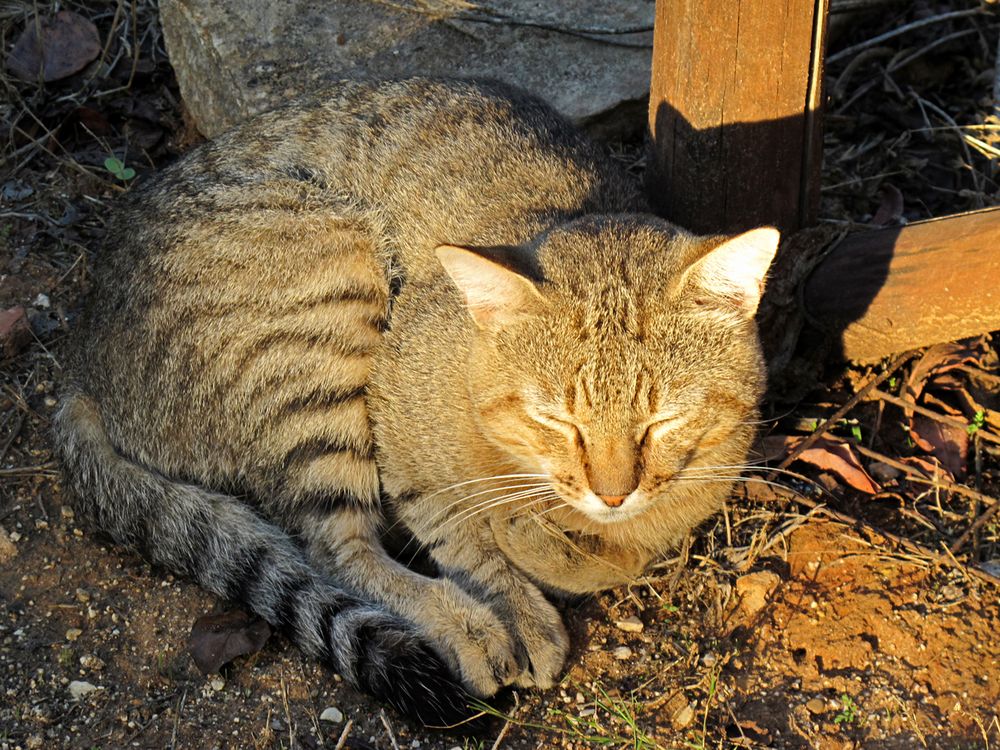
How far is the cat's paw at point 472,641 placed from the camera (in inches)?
131

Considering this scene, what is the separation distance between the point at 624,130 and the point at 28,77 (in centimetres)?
299

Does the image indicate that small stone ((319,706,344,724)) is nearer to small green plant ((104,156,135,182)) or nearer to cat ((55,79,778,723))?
cat ((55,79,778,723))

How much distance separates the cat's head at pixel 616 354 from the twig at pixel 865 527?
628 millimetres

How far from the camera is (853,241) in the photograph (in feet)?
12.9

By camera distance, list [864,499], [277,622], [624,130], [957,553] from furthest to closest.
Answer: [624,130]
[864,499]
[957,553]
[277,622]

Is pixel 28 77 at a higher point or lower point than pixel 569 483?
higher

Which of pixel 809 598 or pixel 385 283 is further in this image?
pixel 385 283

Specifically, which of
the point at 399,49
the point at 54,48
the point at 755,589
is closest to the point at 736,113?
the point at 755,589

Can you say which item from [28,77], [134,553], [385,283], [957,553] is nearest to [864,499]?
[957,553]

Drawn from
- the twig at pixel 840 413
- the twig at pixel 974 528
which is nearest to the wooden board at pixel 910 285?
the twig at pixel 840 413

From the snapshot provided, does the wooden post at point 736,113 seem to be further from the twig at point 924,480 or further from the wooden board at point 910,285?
the twig at point 924,480

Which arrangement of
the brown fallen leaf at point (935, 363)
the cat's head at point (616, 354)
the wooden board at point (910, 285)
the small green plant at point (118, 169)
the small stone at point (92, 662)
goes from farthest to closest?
the small green plant at point (118, 169)
the brown fallen leaf at point (935, 363)
the wooden board at point (910, 285)
the small stone at point (92, 662)
the cat's head at point (616, 354)

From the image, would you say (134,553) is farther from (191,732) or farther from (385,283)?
(385,283)

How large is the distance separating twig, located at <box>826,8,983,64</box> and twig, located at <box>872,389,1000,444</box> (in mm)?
2263
